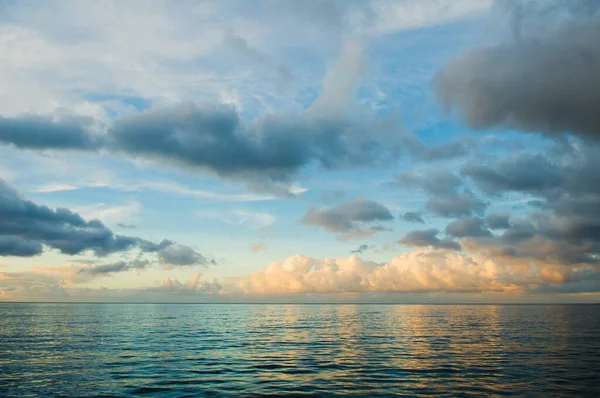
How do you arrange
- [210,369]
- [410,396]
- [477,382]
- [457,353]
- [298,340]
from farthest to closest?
1. [298,340]
2. [457,353]
3. [210,369]
4. [477,382]
5. [410,396]

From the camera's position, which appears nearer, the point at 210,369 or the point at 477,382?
the point at 477,382

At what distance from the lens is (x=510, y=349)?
202ft

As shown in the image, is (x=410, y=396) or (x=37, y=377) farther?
(x=37, y=377)

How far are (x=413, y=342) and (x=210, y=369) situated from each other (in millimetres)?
38860

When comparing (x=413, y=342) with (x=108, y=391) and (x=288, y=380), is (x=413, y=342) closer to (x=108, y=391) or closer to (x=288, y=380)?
(x=288, y=380)

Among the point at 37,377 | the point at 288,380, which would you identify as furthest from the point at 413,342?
the point at 37,377

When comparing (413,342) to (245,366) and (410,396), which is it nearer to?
(245,366)

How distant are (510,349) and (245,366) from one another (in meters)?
38.0

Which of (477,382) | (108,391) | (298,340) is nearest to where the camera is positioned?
(108,391)

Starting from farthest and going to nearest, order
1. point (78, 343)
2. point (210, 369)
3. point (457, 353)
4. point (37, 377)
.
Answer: point (78, 343) < point (457, 353) < point (210, 369) < point (37, 377)

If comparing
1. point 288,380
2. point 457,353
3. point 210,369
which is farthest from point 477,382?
point 210,369

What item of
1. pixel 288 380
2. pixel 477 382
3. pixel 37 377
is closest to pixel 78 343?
pixel 37 377

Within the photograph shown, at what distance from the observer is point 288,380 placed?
39.9 meters

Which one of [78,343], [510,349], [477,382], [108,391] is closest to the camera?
[108,391]
